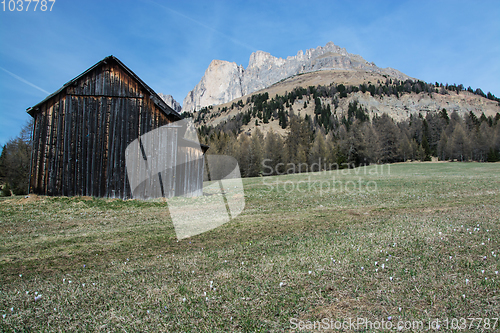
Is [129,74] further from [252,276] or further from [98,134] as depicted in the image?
[252,276]

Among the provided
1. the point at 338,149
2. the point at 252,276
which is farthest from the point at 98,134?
the point at 338,149

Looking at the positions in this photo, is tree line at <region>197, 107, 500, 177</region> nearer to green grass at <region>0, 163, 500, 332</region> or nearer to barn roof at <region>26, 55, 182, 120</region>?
barn roof at <region>26, 55, 182, 120</region>

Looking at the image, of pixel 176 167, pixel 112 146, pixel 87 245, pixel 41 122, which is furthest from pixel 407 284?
pixel 41 122

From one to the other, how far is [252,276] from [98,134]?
19967 mm

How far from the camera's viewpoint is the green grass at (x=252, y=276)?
3982mm

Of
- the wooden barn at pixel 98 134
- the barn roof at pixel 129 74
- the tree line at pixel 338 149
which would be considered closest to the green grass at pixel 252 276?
the wooden barn at pixel 98 134

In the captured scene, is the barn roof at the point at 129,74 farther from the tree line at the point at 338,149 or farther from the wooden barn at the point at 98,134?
the tree line at the point at 338,149

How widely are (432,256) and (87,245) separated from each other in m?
9.92

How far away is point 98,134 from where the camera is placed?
20734 millimetres

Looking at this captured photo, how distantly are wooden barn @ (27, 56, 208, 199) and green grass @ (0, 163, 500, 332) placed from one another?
10758 millimetres

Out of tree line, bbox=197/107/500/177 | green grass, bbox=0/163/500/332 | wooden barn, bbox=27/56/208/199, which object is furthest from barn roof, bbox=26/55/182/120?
tree line, bbox=197/107/500/177

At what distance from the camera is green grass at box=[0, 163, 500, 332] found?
157 inches

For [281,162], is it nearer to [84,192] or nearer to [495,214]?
[84,192]

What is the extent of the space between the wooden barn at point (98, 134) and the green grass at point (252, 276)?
10758 mm
